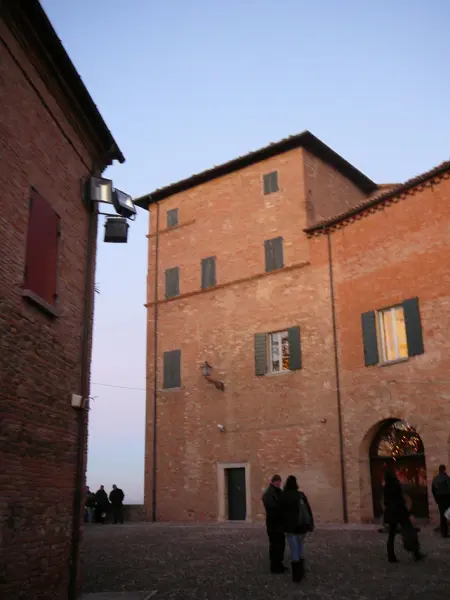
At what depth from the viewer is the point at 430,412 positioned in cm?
1822

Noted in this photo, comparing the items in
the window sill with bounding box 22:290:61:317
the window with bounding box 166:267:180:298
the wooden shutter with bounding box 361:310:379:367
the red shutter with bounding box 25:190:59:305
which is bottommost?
the window sill with bounding box 22:290:61:317

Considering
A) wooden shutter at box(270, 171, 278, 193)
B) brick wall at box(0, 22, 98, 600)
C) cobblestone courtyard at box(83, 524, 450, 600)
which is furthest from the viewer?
wooden shutter at box(270, 171, 278, 193)

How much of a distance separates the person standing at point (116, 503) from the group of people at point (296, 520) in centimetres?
1591

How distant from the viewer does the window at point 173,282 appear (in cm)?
2616

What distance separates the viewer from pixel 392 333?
64.9ft

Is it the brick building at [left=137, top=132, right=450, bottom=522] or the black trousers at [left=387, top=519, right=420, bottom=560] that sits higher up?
the brick building at [left=137, top=132, right=450, bottom=522]

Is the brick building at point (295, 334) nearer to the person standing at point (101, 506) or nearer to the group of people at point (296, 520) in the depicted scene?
the person standing at point (101, 506)

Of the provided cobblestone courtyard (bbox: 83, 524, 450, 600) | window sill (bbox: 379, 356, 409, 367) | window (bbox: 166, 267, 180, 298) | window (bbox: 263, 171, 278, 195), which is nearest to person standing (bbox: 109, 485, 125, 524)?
window (bbox: 166, 267, 180, 298)

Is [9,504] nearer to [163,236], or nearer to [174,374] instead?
[174,374]

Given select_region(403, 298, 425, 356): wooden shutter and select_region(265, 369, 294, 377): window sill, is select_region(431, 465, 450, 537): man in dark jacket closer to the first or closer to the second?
select_region(403, 298, 425, 356): wooden shutter

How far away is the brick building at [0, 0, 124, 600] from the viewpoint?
811 centimetres

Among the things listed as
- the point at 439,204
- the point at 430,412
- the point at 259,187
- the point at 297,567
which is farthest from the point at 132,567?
the point at 259,187

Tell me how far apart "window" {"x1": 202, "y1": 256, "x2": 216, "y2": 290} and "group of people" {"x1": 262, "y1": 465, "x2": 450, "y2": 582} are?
1488 centimetres

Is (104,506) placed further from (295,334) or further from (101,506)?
(295,334)
